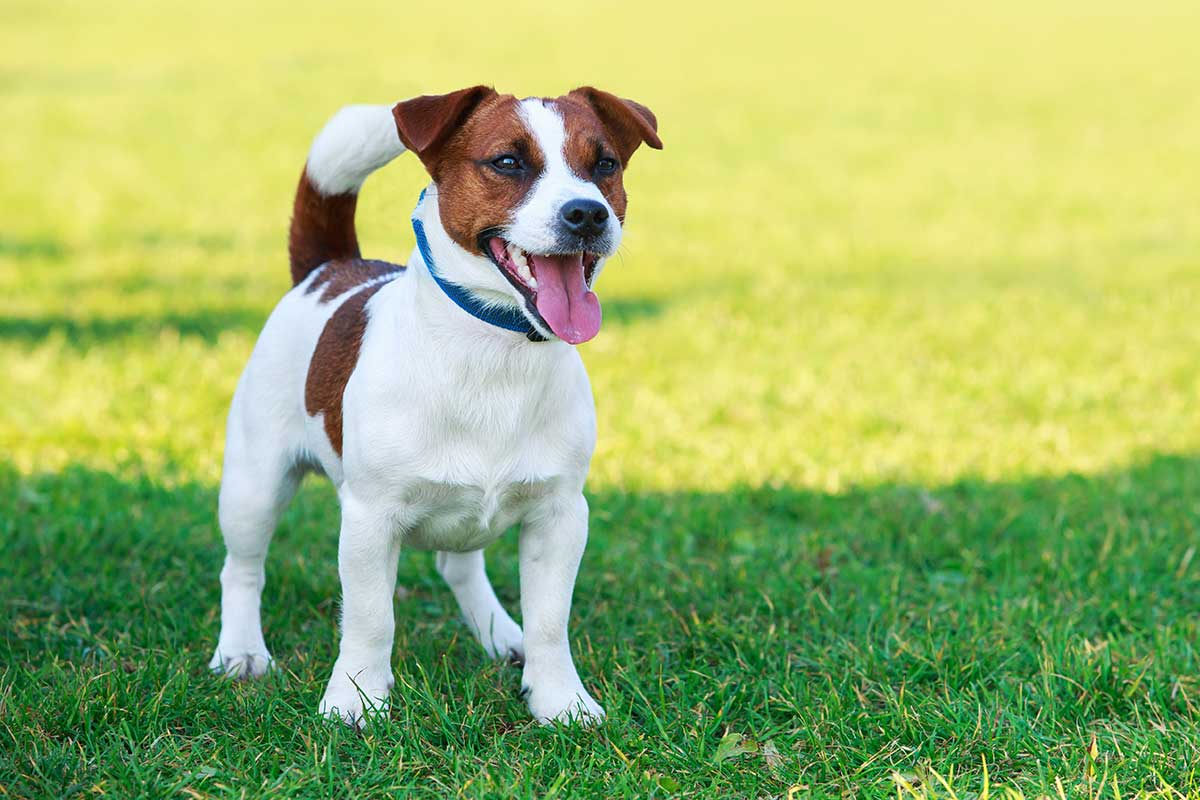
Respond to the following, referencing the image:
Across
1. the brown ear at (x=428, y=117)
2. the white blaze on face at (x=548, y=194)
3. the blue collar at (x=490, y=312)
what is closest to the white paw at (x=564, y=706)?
the blue collar at (x=490, y=312)

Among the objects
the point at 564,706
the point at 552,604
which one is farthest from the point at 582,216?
the point at 564,706

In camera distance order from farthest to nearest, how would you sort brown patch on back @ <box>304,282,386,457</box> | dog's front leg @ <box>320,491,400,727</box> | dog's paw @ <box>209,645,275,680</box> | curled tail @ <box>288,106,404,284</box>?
curled tail @ <box>288,106,404,284</box> → dog's paw @ <box>209,645,275,680</box> → brown patch on back @ <box>304,282,386,457</box> → dog's front leg @ <box>320,491,400,727</box>

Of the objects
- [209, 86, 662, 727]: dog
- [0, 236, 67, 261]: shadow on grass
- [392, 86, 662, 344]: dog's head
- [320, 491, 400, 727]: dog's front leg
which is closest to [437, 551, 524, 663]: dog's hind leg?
[209, 86, 662, 727]: dog

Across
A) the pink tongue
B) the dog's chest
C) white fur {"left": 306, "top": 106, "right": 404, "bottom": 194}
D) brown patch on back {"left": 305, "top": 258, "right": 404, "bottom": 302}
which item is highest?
white fur {"left": 306, "top": 106, "right": 404, "bottom": 194}

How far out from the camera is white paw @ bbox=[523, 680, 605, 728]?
11.6 ft

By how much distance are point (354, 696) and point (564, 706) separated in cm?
54

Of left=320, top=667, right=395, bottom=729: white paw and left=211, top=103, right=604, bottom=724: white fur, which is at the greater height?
left=211, top=103, right=604, bottom=724: white fur

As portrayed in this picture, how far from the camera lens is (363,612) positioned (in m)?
3.49

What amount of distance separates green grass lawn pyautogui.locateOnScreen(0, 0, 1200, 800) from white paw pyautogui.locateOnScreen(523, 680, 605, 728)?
0.06m

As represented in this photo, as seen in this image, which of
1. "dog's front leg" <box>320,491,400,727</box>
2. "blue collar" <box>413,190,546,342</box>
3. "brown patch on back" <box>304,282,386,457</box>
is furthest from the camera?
"brown patch on back" <box>304,282,386,457</box>

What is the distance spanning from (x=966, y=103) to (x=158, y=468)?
55.9ft

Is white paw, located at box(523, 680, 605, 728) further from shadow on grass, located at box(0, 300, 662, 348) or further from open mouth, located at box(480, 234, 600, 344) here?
shadow on grass, located at box(0, 300, 662, 348)

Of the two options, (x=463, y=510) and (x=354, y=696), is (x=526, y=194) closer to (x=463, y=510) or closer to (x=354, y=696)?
(x=463, y=510)

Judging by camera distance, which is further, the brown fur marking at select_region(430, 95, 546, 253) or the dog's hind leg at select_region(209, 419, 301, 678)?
the dog's hind leg at select_region(209, 419, 301, 678)
